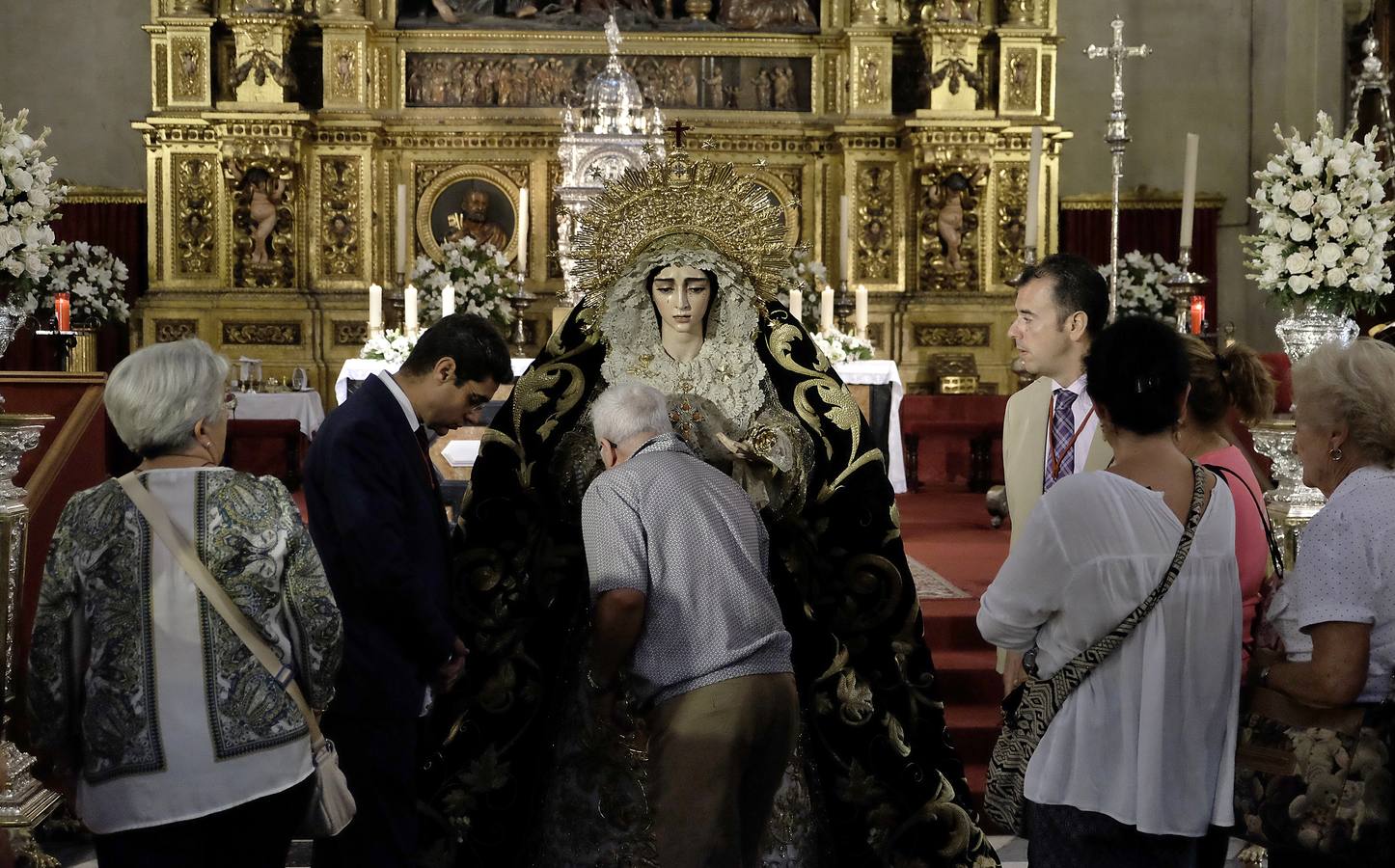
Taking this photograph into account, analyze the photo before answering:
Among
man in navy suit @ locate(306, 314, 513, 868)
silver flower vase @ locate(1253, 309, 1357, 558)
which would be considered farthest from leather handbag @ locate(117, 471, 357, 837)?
silver flower vase @ locate(1253, 309, 1357, 558)

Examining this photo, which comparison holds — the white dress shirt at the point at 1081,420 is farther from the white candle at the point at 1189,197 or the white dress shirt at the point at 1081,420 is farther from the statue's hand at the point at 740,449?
the white candle at the point at 1189,197

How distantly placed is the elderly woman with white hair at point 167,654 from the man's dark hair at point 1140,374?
158 cm

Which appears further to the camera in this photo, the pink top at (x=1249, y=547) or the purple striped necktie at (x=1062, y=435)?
the purple striped necktie at (x=1062, y=435)

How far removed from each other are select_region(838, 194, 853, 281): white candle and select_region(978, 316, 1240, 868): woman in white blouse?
8.95m

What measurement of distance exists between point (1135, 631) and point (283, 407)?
343 inches

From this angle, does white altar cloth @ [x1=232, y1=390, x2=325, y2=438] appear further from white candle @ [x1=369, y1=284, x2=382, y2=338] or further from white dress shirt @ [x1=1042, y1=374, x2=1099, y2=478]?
white dress shirt @ [x1=1042, y1=374, x2=1099, y2=478]

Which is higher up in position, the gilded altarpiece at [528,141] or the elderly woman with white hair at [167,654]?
the gilded altarpiece at [528,141]

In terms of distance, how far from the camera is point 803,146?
12664 mm

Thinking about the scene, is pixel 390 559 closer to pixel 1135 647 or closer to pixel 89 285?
pixel 1135 647

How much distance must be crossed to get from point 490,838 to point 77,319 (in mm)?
8215

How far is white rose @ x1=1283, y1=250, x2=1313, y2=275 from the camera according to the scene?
16.8 ft

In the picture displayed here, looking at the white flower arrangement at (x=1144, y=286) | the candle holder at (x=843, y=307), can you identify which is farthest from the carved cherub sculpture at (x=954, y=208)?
the white flower arrangement at (x=1144, y=286)

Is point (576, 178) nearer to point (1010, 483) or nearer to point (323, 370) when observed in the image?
point (323, 370)

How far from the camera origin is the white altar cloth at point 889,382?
10133 mm
